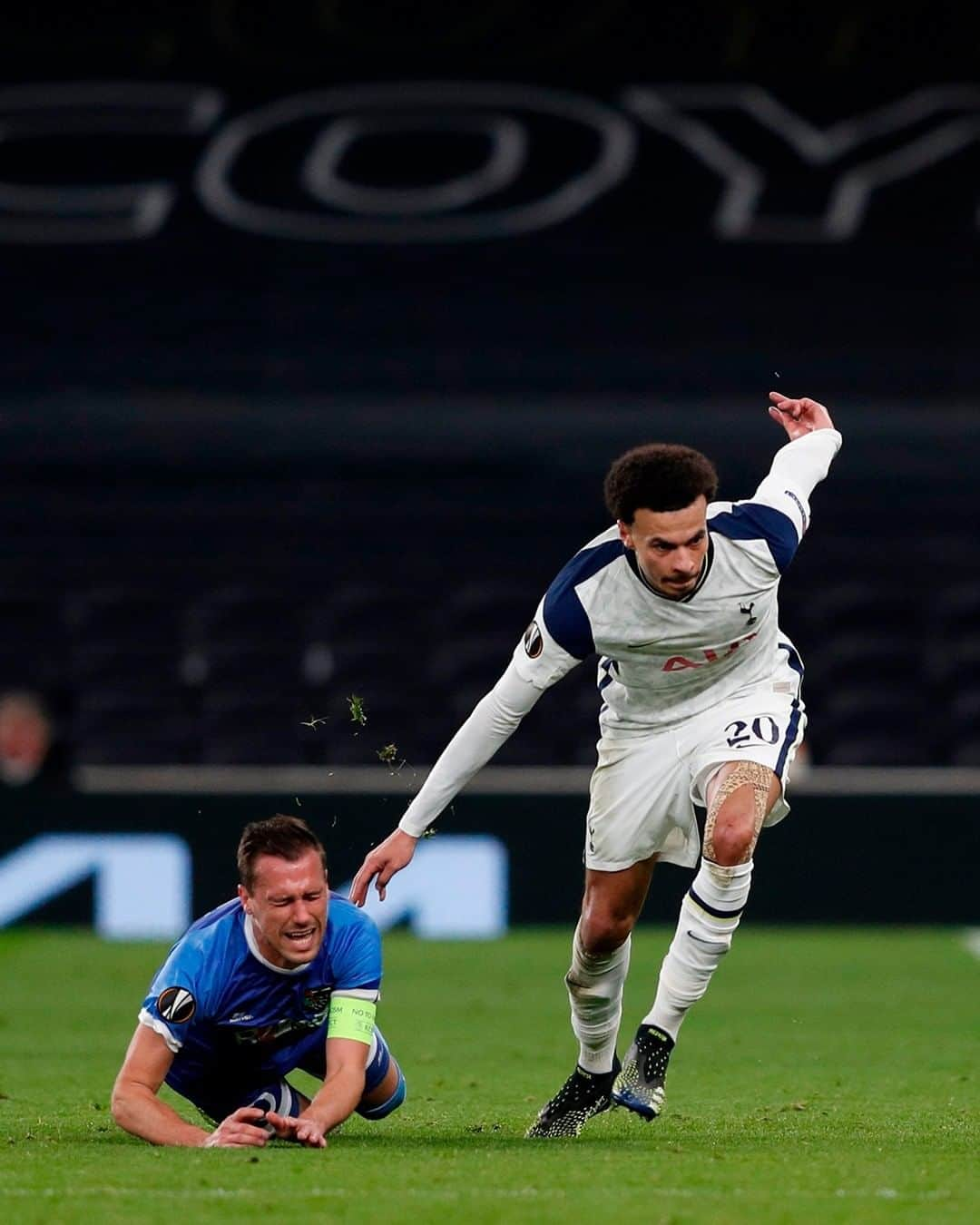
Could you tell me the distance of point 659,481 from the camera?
575 centimetres

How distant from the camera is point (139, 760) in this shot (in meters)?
14.6

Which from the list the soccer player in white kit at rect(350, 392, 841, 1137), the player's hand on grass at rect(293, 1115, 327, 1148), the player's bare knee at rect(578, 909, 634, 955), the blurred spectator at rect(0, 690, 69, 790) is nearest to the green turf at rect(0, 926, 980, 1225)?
the player's hand on grass at rect(293, 1115, 327, 1148)

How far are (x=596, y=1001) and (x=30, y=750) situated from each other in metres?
7.64

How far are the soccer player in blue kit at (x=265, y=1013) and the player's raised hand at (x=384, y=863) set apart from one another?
66 millimetres

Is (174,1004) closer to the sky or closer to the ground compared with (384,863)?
closer to the ground

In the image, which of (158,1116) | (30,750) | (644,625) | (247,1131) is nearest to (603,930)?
(644,625)

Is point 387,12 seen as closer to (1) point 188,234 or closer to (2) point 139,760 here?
(1) point 188,234

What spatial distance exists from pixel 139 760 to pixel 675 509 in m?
9.41

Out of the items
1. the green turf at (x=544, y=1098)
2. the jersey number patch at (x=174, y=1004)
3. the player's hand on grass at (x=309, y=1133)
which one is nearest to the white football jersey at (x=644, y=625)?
the jersey number patch at (x=174, y=1004)

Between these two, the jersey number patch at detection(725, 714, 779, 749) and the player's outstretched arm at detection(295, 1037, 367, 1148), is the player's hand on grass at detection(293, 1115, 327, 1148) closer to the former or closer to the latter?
the player's outstretched arm at detection(295, 1037, 367, 1148)

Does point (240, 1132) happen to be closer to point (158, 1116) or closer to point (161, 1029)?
point (158, 1116)

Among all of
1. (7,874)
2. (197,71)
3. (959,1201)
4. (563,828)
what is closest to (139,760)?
(7,874)

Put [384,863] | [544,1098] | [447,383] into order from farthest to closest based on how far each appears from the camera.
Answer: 1. [447,383]
2. [544,1098]
3. [384,863]

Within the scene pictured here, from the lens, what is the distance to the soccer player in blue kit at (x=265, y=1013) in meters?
5.55
